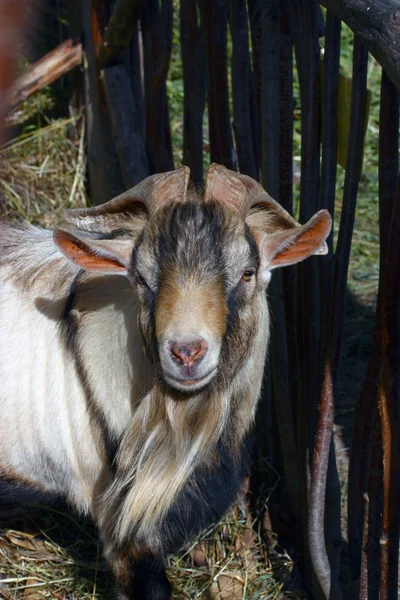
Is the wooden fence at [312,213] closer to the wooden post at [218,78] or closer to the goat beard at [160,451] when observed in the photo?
the wooden post at [218,78]

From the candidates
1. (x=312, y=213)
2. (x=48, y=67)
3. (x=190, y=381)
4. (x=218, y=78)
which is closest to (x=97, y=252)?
(x=190, y=381)

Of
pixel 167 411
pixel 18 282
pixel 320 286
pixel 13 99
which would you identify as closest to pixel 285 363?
pixel 320 286

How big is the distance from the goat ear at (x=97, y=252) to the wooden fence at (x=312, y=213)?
2.69 feet

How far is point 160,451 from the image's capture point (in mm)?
3254

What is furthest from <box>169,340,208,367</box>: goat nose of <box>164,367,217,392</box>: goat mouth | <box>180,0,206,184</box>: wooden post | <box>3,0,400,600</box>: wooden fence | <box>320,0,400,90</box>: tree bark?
<box>180,0,206,184</box>: wooden post

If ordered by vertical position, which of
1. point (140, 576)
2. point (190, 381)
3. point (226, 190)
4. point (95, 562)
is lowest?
point (95, 562)

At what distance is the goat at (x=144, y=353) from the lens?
9.70ft

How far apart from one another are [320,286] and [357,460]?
2.40 ft

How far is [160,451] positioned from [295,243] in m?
0.98

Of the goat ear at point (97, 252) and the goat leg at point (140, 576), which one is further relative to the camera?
the goat leg at point (140, 576)

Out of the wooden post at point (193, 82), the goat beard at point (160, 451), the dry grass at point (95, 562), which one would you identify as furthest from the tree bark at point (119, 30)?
the dry grass at point (95, 562)

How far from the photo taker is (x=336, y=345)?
129 inches

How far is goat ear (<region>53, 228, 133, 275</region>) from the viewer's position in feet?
10.1

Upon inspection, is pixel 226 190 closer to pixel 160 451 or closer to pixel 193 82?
pixel 160 451
